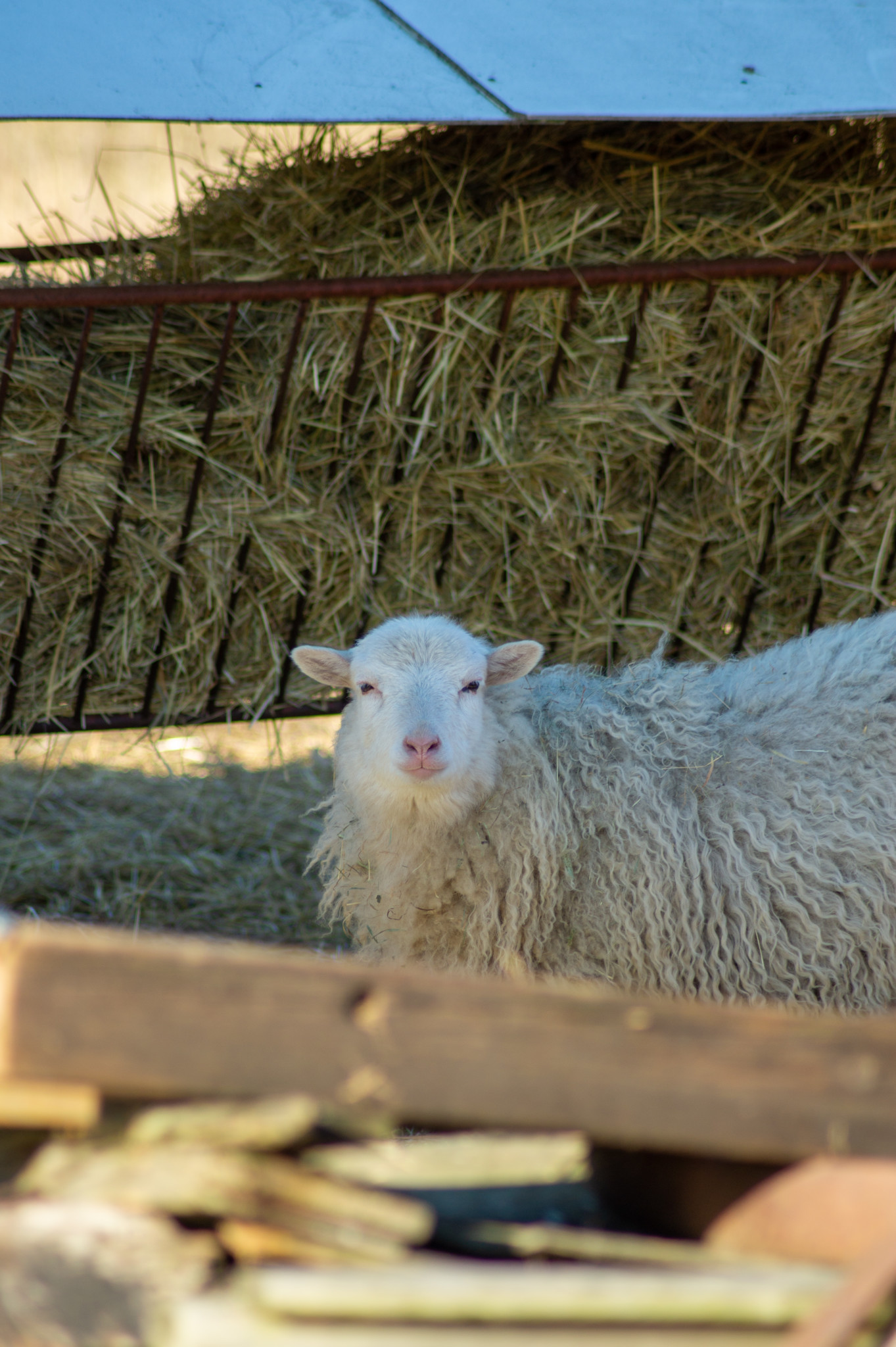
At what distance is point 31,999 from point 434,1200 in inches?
23.6

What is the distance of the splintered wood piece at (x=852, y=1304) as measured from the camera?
1107 millimetres

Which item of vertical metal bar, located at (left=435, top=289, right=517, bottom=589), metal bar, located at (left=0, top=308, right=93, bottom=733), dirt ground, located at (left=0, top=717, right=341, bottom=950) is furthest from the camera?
dirt ground, located at (left=0, top=717, right=341, bottom=950)

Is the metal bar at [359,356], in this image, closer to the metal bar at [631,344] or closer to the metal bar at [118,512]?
the metal bar at [118,512]

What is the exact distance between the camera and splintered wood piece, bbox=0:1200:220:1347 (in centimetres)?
114

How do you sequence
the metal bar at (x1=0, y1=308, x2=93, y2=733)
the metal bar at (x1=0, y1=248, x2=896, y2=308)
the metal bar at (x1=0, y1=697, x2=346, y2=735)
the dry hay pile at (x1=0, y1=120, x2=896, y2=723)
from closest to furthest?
the metal bar at (x1=0, y1=248, x2=896, y2=308) < the metal bar at (x1=0, y1=308, x2=93, y2=733) < the dry hay pile at (x1=0, y1=120, x2=896, y2=723) < the metal bar at (x1=0, y1=697, x2=346, y2=735)

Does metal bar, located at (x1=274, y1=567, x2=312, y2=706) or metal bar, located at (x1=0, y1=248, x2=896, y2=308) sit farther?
metal bar, located at (x1=274, y1=567, x2=312, y2=706)

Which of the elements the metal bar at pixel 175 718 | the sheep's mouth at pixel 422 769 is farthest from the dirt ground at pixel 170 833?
the sheep's mouth at pixel 422 769

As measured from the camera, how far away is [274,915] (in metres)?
5.16

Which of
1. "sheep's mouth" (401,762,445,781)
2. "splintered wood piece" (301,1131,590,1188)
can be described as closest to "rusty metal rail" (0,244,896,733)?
"sheep's mouth" (401,762,445,781)

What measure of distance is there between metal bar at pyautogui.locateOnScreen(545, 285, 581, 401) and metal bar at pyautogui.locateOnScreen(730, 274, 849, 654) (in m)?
0.94

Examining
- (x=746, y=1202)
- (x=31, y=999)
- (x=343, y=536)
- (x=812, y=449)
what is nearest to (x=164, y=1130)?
(x=31, y=999)

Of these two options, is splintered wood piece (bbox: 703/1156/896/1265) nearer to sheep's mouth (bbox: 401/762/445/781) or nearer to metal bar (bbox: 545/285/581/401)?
sheep's mouth (bbox: 401/762/445/781)

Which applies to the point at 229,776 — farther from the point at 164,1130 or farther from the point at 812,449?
the point at 164,1130

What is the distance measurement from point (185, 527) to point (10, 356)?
799 millimetres
